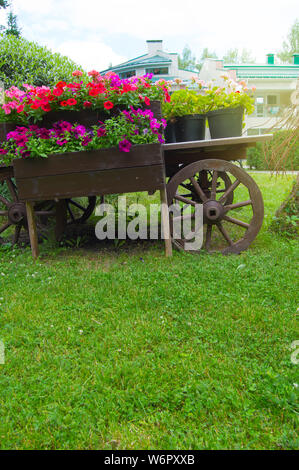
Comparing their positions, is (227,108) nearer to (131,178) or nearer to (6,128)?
(131,178)

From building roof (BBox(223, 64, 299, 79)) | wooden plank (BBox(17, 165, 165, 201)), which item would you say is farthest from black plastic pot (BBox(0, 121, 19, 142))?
building roof (BBox(223, 64, 299, 79))

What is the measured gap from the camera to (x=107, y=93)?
355 centimetres

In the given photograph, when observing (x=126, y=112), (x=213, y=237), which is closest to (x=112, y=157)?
(x=126, y=112)

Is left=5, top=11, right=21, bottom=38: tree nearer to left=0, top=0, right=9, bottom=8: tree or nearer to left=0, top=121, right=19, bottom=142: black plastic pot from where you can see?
left=0, top=0, right=9, bottom=8: tree

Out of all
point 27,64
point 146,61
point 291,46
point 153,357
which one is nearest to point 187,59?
point 291,46

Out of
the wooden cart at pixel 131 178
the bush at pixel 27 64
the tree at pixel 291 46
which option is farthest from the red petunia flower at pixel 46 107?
the tree at pixel 291 46

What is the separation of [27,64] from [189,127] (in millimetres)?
3402

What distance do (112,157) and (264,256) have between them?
1.75 m

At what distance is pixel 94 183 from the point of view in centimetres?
368

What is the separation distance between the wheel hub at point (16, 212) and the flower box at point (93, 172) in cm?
62

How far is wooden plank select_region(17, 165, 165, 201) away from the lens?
3619mm

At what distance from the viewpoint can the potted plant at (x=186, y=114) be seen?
392 centimetres
